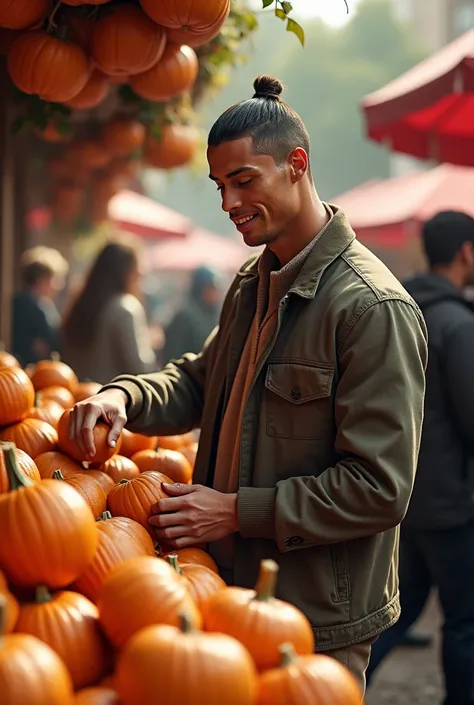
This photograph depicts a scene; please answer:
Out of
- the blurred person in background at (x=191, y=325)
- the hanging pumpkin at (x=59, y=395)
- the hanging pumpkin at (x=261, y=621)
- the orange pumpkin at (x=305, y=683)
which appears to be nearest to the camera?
the orange pumpkin at (x=305, y=683)

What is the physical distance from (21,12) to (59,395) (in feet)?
4.18

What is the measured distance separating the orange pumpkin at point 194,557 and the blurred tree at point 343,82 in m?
47.0

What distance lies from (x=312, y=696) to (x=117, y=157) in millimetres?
5494

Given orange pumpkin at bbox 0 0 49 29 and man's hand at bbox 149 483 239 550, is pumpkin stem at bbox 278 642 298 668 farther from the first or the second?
orange pumpkin at bbox 0 0 49 29

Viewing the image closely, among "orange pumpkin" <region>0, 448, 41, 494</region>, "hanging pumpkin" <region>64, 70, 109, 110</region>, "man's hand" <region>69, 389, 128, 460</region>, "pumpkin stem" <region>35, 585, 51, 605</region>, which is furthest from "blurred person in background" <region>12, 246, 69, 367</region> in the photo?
"pumpkin stem" <region>35, 585, 51, 605</region>

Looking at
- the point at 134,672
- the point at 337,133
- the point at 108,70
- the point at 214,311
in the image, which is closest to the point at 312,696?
the point at 134,672

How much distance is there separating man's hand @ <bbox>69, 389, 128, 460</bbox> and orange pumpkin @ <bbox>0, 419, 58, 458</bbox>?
20 centimetres

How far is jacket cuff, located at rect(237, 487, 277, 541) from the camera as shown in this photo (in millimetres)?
2188

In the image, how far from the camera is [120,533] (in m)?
2.07

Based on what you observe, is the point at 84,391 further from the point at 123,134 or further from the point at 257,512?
the point at 123,134

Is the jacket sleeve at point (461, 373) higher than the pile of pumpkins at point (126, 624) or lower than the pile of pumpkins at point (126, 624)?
higher

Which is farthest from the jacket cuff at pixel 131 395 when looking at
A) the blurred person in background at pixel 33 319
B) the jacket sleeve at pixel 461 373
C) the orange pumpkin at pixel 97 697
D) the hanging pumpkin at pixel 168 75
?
the blurred person in background at pixel 33 319

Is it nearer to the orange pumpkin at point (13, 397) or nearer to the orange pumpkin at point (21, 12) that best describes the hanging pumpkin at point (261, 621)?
the orange pumpkin at point (13, 397)

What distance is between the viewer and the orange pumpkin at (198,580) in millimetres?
1918
